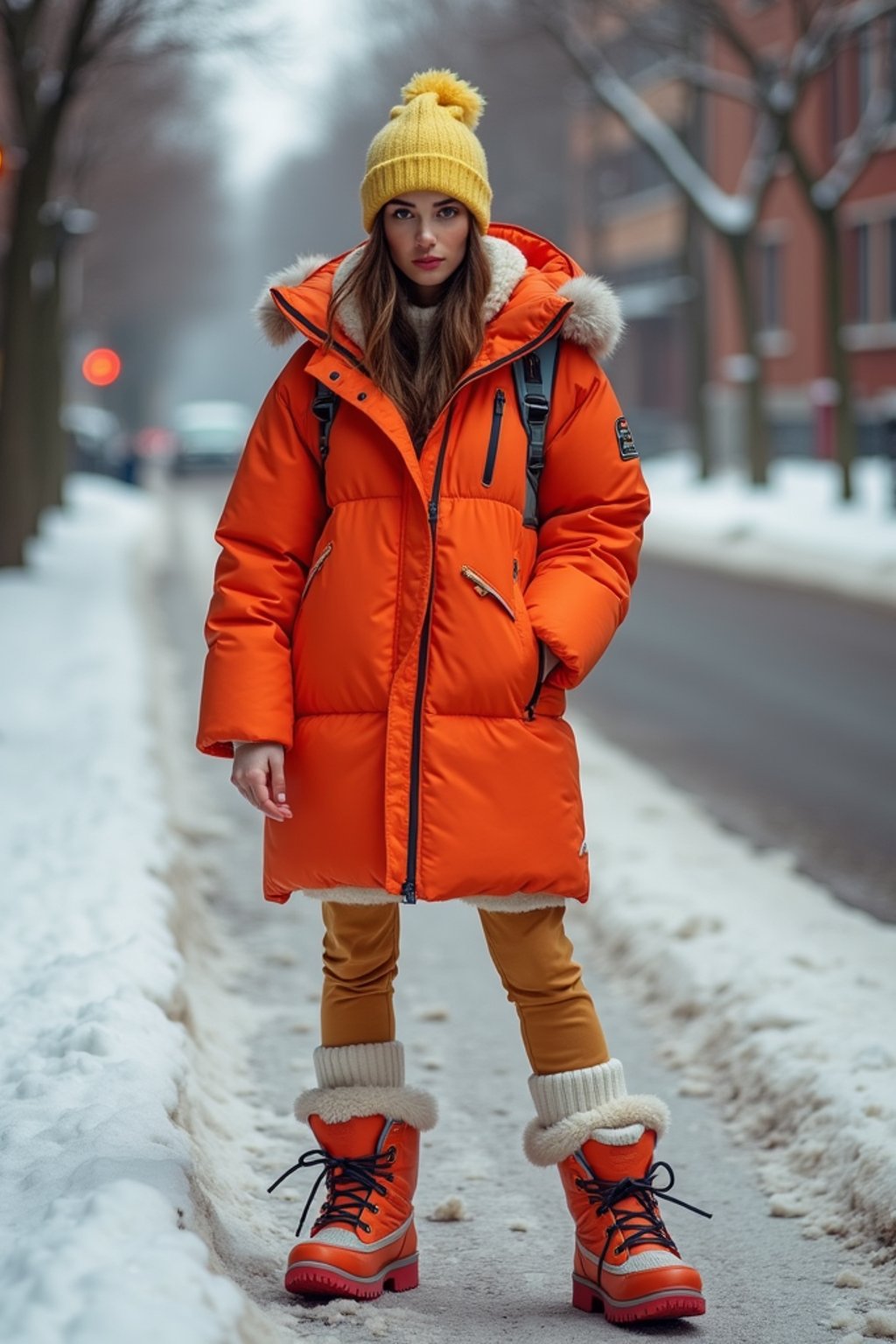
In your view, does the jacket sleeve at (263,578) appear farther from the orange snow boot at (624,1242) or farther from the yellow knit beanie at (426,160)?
the orange snow boot at (624,1242)

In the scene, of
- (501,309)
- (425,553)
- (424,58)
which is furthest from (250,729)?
(424,58)

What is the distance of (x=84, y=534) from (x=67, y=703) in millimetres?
13843

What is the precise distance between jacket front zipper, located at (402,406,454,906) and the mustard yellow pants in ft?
0.77

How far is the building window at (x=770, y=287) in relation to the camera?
3541cm

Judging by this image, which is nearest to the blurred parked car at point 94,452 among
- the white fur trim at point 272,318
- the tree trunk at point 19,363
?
the tree trunk at point 19,363

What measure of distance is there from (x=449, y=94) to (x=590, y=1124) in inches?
70.3

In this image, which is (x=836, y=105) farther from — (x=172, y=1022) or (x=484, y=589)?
(x=484, y=589)

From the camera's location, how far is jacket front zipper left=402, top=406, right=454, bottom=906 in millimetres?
3143

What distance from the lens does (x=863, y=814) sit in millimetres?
7996

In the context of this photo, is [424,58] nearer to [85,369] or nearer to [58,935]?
[85,369]

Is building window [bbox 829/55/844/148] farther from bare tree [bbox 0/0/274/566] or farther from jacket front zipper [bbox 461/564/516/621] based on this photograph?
jacket front zipper [bbox 461/564/516/621]

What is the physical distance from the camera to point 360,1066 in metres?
3.47

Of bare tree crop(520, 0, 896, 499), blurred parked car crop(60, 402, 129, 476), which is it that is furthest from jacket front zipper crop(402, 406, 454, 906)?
blurred parked car crop(60, 402, 129, 476)

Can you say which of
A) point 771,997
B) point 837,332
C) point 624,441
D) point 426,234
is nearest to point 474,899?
point 624,441
